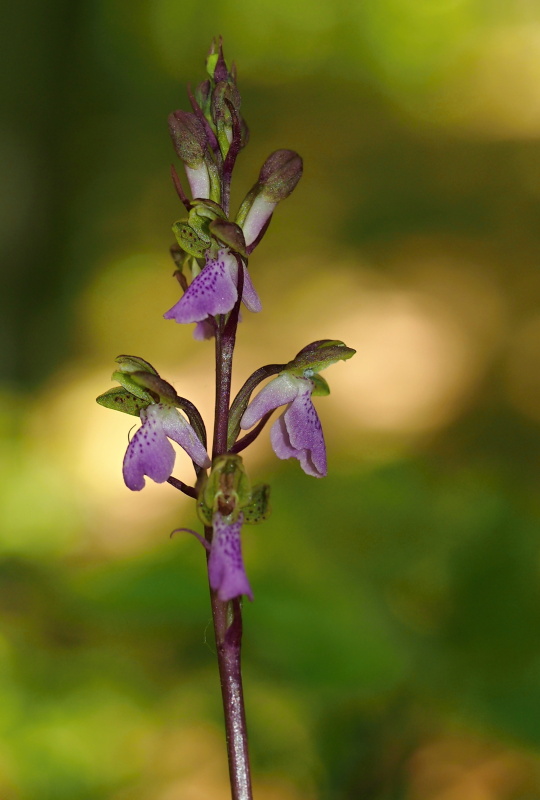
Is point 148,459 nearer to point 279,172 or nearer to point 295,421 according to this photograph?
point 295,421

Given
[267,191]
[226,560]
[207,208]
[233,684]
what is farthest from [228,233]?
[233,684]

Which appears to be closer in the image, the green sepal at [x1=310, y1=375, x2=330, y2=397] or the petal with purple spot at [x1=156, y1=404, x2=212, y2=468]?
the petal with purple spot at [x1=156, y1=404, x2=212, y2=468]

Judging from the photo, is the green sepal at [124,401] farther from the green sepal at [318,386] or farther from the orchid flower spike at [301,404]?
the green sepal at [318,386]

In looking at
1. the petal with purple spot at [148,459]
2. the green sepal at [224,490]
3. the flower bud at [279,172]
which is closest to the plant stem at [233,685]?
the green sepal at [224,490]

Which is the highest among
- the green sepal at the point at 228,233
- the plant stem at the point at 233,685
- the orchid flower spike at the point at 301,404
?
the green sepal at the point at 228,233

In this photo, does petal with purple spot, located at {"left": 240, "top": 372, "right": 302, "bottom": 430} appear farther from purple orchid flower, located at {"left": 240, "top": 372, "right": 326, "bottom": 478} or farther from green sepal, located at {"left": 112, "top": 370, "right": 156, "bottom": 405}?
green sepal, located at {"left": 112, "top": 370, "right": 156, "bottom": 405}

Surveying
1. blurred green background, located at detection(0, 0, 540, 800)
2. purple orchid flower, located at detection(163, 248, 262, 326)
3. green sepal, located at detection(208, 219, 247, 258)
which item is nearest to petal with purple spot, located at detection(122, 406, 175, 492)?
purple orchid flower, located at detection(163, 248, 262, 326)

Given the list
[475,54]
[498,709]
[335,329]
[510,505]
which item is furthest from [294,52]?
[498,709]
